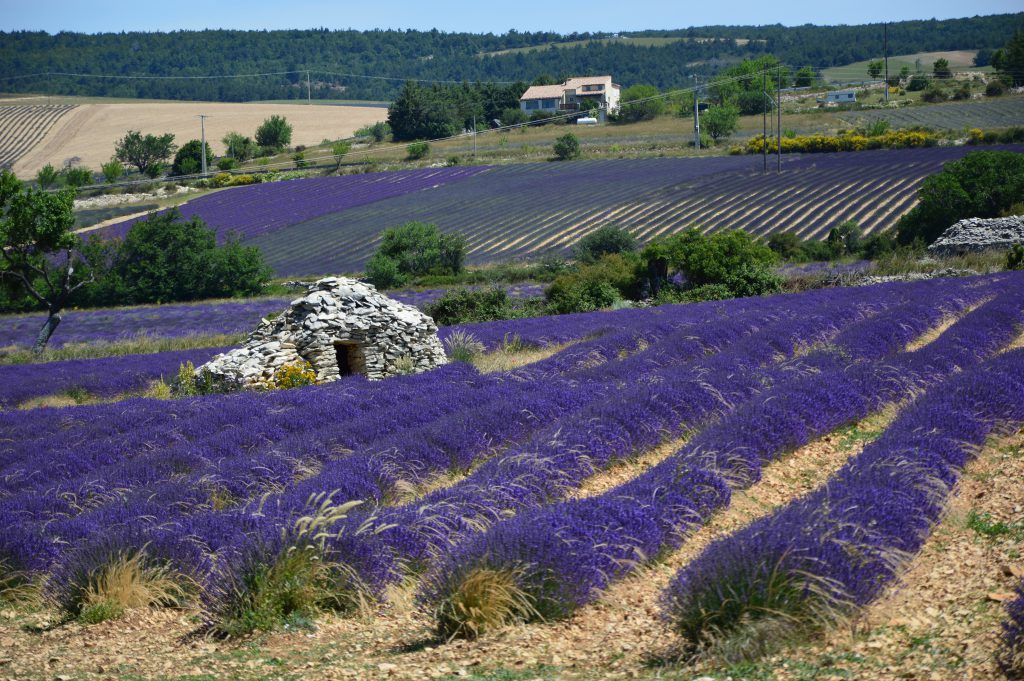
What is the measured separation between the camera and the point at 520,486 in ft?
28.6

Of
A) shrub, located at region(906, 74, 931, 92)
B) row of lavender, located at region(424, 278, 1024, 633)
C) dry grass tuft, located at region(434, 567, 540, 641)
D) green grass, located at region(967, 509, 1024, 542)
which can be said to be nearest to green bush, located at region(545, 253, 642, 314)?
row of lavender, located at region(424, 278, 1024, 633)

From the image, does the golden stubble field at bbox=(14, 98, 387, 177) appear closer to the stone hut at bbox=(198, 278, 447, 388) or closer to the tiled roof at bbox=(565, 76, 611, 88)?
the tiled roof at bbox=(565, 76, 611, 88)

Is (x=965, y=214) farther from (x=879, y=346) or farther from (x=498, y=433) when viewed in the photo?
(x=498, y=433)

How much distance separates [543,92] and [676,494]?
5207 inches

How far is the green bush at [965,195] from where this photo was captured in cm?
4012

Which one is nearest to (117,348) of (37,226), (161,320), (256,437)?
(37,226)

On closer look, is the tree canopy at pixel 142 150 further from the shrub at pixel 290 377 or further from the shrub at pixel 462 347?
the shrub at pixel 290 377

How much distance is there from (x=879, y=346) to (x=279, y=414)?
890cm

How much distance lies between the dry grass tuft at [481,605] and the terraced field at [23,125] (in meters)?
108

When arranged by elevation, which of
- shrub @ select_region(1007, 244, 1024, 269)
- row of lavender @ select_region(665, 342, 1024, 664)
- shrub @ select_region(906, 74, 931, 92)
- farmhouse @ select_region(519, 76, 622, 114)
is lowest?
shrub @ select_region(1007, 244, 1024, 269)

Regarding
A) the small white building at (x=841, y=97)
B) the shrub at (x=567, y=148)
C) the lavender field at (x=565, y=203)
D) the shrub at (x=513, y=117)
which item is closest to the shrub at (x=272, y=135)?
the shrub at (x=513, y=117)

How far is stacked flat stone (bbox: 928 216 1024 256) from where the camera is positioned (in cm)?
3428

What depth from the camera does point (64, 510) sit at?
10.1 m

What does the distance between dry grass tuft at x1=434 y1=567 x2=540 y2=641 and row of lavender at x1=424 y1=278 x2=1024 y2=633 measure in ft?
0.04
